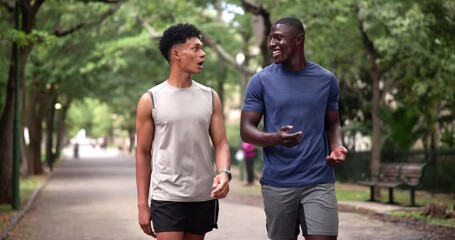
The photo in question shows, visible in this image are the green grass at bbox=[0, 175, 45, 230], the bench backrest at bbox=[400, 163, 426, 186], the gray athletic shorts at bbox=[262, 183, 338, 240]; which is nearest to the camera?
the gray athletic shorts at bbox=[262, 183, 338, 240]

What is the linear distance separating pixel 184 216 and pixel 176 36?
1.05 meters

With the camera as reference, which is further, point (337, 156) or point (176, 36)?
point (176, 36)

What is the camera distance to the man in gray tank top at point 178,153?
4.95 meters

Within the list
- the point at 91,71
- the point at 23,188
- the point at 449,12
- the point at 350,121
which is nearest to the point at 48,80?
the point at 91,71

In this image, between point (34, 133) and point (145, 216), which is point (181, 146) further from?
point (34, 133)

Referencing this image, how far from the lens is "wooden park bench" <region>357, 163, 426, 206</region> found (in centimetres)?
1742

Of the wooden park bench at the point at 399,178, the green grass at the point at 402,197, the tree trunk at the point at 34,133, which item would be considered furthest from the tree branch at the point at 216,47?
the wooden park bench at the point at 399,178

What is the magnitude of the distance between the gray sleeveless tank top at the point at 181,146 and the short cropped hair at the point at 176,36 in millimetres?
291

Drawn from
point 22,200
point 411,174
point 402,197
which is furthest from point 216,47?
point 411,174

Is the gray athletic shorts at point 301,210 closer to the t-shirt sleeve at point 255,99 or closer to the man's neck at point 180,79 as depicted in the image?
the t-shirt sleeve at point 255,99

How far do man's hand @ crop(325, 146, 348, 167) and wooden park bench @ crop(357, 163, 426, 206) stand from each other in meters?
12.7

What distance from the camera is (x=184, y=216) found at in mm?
4992

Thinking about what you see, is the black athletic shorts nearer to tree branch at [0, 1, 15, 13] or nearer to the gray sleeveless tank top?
the gray sleeveless tank top

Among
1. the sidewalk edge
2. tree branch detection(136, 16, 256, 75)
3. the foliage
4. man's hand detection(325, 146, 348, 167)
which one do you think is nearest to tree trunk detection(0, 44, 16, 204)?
the sidewalk edge
